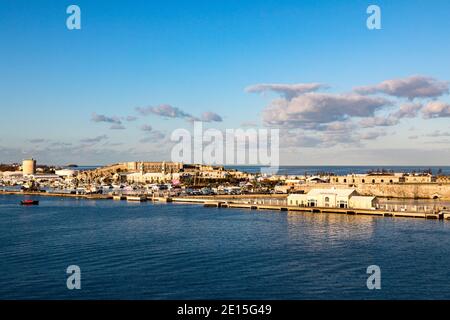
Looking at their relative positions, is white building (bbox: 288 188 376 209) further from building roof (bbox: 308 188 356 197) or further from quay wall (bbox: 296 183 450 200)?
quay wall (bbox: 296 183 450 200)

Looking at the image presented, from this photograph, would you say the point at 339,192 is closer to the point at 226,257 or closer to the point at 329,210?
the point at 329,210

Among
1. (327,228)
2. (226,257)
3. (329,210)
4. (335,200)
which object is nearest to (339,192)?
(335,200)

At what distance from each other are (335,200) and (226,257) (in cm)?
2717

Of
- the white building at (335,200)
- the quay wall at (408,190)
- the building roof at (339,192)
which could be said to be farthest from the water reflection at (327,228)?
the quay wall at (408,190)

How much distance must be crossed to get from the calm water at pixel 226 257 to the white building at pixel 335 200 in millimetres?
5383

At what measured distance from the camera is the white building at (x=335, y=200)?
5000 cm

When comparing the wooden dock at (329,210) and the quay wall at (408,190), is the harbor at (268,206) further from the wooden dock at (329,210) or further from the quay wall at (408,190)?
the quay wall at (408,190)

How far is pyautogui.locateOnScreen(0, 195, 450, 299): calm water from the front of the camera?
2042 centimetres

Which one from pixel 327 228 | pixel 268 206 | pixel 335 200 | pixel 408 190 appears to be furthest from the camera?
pixel 408 190

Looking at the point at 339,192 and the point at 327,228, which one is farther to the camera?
the point at 339,192

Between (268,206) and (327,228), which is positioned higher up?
(268,206)

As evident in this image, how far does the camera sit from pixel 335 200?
51.8 m

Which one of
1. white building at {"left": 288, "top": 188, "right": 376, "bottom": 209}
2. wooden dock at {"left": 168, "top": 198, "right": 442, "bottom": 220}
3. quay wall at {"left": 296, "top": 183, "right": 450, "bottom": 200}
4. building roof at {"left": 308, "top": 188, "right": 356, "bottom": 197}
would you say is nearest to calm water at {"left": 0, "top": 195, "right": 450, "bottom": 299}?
wooden dock at {"left": 168, "top": 198, "right": 442, "bottom": 220}
